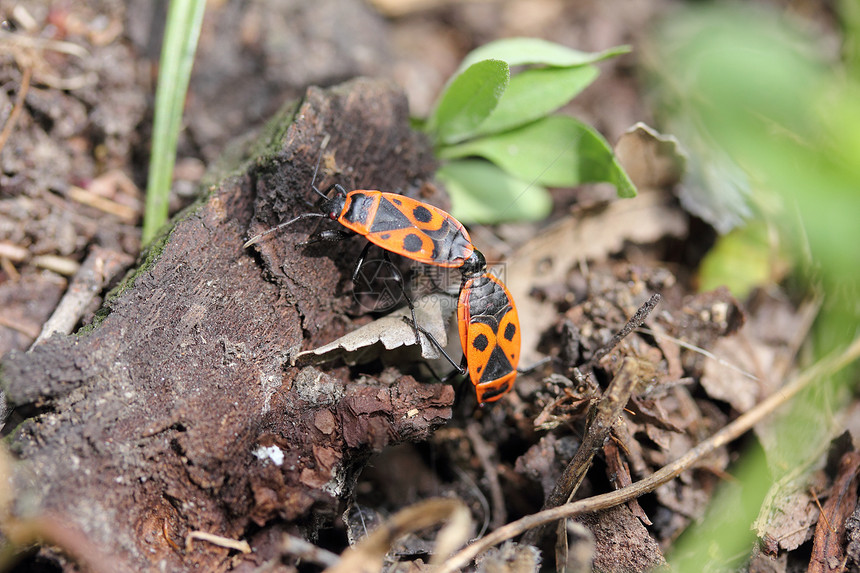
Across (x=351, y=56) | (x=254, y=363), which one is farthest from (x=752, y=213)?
(x=254, y=363)

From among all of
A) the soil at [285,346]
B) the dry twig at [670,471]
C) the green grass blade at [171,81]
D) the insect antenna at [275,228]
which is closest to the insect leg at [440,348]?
the soil at [285,346]

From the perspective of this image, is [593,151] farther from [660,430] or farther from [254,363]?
[254,363]

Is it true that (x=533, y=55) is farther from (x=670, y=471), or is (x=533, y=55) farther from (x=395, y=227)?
(x=670, y=471)

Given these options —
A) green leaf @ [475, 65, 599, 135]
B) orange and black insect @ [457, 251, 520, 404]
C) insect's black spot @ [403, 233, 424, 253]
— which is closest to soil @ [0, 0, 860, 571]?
orange and black insect @ [457, 251, 520, 404]

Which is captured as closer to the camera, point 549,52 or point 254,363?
point 254,363

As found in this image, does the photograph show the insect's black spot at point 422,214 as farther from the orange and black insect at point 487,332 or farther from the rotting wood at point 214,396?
the rotting wood at point 214,396

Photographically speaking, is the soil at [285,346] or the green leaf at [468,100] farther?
the green leaf at [468,100]
